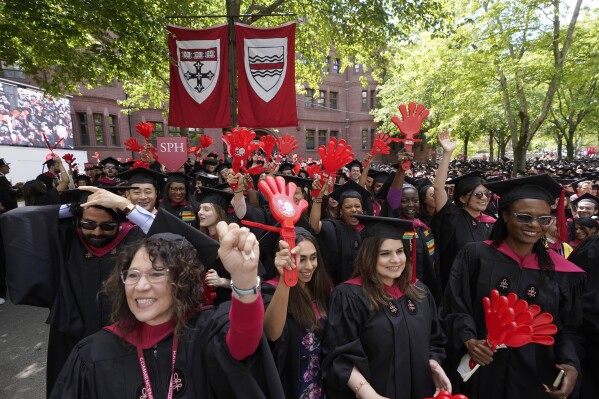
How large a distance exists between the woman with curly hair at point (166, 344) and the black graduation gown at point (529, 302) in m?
1.62

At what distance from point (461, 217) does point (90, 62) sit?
705 cm

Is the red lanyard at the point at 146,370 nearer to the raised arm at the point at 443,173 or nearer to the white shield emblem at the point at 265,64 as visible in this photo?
the raised arm at the point at 443,173

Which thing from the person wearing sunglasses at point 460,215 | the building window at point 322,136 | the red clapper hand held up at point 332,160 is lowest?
the person wearing sunglasses at point 460,215

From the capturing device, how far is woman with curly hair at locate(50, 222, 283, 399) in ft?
4.51

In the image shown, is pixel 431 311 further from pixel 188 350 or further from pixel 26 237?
pixel 26 237

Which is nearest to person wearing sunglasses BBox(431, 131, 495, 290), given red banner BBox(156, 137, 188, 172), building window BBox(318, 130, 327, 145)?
red banner BBox(156, 137, 188, 172)

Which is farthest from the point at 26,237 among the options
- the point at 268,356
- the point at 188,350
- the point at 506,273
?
the point at 506,273

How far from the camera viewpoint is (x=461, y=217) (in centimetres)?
369

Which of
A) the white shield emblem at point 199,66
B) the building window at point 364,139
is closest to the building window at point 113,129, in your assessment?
the white shield emblem at point 199,66

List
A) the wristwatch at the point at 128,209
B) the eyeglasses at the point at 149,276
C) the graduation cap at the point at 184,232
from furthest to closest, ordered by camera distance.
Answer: the wristwatch at the point at 128,209
the graduation cap at the point at 184,232
the eyeglasses at the point at 149,276

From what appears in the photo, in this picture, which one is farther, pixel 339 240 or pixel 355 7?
pixel 355 7

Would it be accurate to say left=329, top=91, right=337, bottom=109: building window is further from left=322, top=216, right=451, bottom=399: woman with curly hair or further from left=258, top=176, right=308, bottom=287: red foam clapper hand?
left=258, top=176, right=308, bottom=287: red foam clapper hand

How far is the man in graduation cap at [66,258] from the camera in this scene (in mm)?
2178

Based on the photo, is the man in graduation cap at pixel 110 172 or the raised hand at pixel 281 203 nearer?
the raised hand at pixel 281 203
